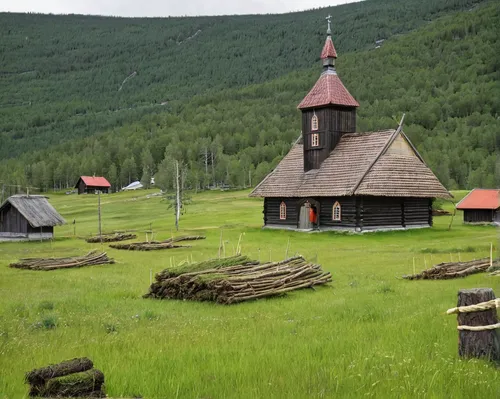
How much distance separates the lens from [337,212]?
1857 inches

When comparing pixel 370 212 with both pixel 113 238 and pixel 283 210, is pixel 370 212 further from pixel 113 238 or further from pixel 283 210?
pixel 113 238

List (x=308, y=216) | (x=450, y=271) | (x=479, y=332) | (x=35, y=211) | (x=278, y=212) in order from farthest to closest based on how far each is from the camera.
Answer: (x=35, y=211)
(x=278, y=212)
(x=308, y=216)
(x=450, y=271)
(x=479, y=332)

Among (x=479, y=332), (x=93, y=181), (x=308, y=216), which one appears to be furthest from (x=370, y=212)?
(x=93, y=181)

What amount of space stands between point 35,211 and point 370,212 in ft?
95.4

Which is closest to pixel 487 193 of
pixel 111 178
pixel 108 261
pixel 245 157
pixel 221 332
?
pixel 108 261

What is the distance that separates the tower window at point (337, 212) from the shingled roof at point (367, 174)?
55.7 inches

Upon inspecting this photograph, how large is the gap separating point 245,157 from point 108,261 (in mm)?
138808

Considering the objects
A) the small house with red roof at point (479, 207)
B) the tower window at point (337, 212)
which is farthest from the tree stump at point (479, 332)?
the small house with red roof at point (479, 207)

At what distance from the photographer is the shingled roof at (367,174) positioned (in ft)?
149

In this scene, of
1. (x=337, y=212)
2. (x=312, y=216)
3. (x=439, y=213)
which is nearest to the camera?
(x=337, y=212)

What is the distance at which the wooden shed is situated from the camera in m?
53.2

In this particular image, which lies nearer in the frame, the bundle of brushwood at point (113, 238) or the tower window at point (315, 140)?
the bundle of brushwood at point (113, 238)

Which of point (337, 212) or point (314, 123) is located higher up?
point (314, 123)

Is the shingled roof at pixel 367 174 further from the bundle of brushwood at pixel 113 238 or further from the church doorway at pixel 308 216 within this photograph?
the bundle of brushwood at pixel 113 238
